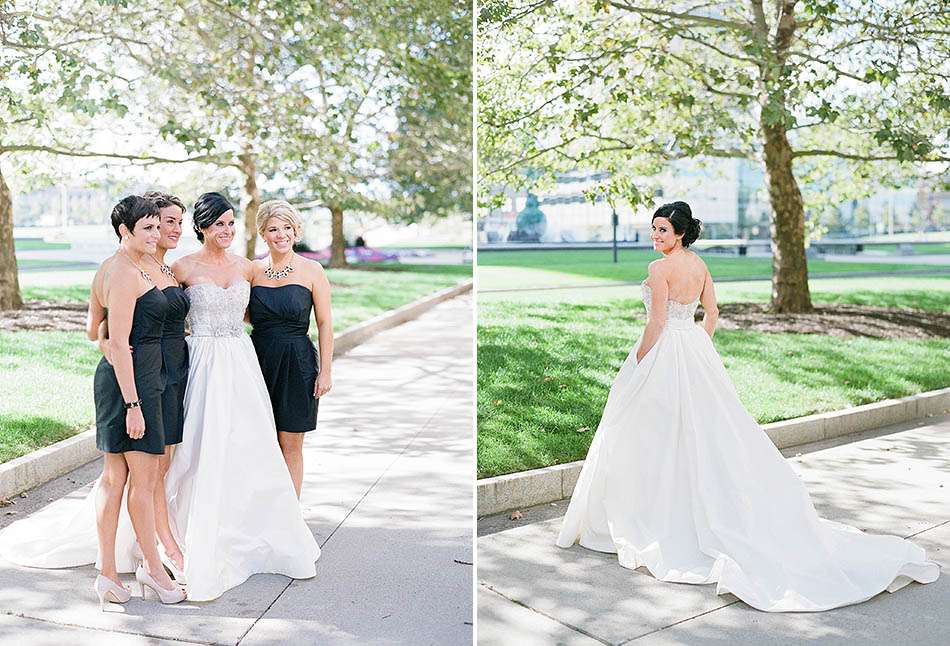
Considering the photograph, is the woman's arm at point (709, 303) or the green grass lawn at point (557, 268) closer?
the woman's arm at point (709, 303)

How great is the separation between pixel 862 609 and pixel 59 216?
54.0 feet

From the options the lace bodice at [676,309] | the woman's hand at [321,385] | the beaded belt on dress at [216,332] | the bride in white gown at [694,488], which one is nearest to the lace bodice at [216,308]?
the beaded belt on dress at [216,332]

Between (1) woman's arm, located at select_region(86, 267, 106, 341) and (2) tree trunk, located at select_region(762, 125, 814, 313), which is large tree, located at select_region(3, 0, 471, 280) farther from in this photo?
(1) woman's arm, located at select_region(86, 267, 106, 341)

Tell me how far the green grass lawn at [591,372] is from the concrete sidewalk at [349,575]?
52cm

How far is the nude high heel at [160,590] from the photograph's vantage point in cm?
466

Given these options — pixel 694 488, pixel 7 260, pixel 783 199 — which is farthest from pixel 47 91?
pixel 694 488

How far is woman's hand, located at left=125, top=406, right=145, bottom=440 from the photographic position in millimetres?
4539

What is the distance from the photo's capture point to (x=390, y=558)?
541cm

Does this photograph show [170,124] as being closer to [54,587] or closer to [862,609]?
[54,587]

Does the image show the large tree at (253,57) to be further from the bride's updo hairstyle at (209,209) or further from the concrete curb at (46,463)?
the bride's updo hairstyle at (209,209)

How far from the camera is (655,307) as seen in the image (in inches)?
207

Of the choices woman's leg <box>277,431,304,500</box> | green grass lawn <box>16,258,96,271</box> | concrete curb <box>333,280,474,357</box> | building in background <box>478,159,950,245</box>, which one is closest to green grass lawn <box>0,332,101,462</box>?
woman's leg <box>277,431,304,500</box>

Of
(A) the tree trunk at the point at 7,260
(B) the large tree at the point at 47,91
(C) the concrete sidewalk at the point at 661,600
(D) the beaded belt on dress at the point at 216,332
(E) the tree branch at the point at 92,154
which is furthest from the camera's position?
(E) the tree branch at the point at 92,154

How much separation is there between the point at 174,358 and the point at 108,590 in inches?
42.5
